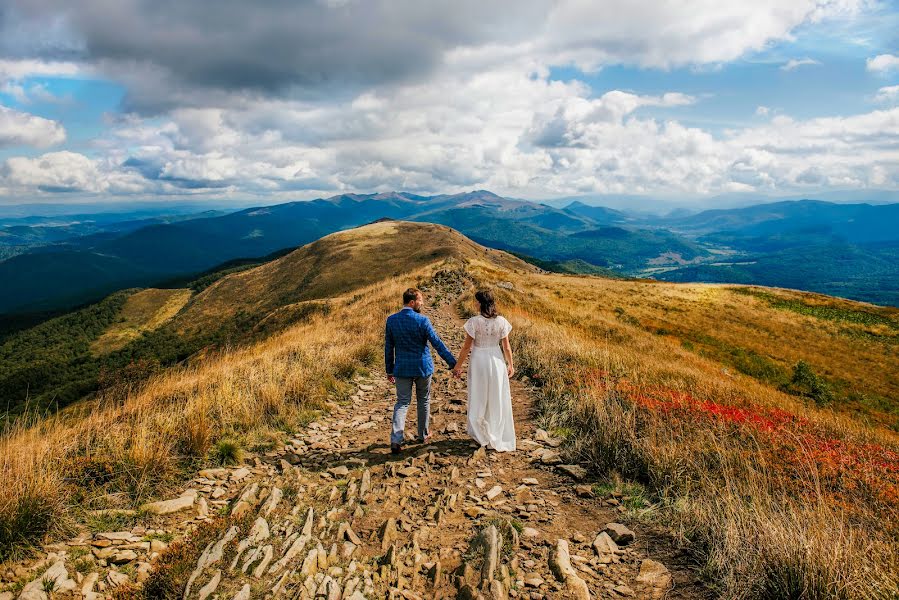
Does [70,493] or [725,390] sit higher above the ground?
[70,493]

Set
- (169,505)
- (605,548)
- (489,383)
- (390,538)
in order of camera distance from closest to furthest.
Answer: (605,548), (390,538), (169,505), (489,383)

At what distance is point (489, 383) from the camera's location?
26.3 ft

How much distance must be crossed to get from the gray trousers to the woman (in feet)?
2.47

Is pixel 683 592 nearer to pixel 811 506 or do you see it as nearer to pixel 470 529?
pixel 470 529

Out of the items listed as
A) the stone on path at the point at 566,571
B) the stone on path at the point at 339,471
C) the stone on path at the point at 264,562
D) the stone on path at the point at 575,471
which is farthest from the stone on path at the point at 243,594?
the stone on path at the point at 575,471

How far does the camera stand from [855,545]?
13.9 feet

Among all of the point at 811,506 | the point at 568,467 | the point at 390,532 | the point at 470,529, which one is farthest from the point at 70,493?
the point at 811,506

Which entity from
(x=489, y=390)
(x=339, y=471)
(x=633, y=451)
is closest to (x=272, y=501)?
(x=339, y=471)

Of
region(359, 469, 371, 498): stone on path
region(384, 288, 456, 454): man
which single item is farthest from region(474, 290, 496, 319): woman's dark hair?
region(359, 469, 371, 498): stone on path

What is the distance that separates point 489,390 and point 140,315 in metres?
198

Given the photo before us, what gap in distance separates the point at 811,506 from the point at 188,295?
208m

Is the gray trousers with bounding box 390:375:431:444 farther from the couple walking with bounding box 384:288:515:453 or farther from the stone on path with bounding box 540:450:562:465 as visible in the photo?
the stone on path with bounding box 540:450:562:465

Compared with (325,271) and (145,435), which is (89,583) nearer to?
(145,435)

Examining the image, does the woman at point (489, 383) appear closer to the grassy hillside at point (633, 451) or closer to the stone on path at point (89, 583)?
the grassy hillside at point (633, 451)
